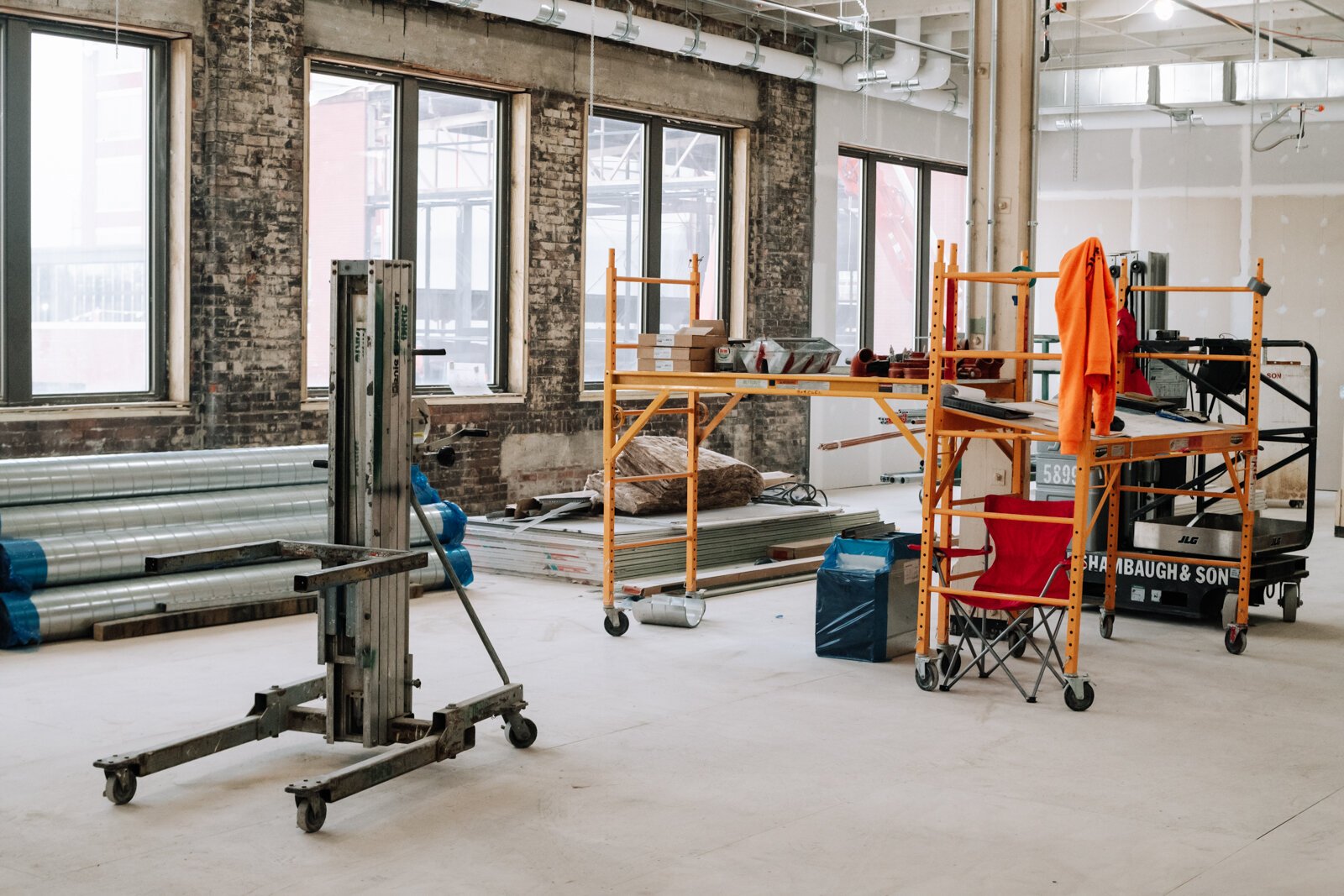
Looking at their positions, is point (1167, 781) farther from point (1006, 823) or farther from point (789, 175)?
point (789, 175)

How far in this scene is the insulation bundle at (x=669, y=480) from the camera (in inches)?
384

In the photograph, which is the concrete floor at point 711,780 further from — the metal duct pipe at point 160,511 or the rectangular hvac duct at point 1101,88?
the rectangular hvac duct at point 1101,88

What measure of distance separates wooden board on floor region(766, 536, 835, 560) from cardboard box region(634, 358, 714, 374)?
2.39 metres

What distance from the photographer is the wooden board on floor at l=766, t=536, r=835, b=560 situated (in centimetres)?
963

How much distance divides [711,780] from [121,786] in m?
A: 1.91

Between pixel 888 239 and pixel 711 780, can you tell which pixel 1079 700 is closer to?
pixel 711 780

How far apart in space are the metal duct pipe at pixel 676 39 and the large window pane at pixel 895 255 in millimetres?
1656

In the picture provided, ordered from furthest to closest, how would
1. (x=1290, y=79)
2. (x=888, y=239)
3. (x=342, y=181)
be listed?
(x=888, y=239)
(x=1290, y=79)
(x=342, y=181)

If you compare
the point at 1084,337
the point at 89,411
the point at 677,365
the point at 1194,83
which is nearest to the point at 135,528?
the point at 89,411

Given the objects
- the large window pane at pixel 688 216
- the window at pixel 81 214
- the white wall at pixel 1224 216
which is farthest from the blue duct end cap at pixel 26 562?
the white wall at pixel 1224 216

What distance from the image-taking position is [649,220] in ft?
41.5

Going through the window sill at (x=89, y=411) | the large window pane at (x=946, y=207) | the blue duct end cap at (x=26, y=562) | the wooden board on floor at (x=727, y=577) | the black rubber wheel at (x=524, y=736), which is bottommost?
the black rubber wheel at (x=524, y=736)

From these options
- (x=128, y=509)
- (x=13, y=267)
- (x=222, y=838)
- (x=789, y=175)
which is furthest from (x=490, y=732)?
(x=789, y=175)

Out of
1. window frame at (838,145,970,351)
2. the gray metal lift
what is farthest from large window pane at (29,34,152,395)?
window frame at (838,145,970,351)
